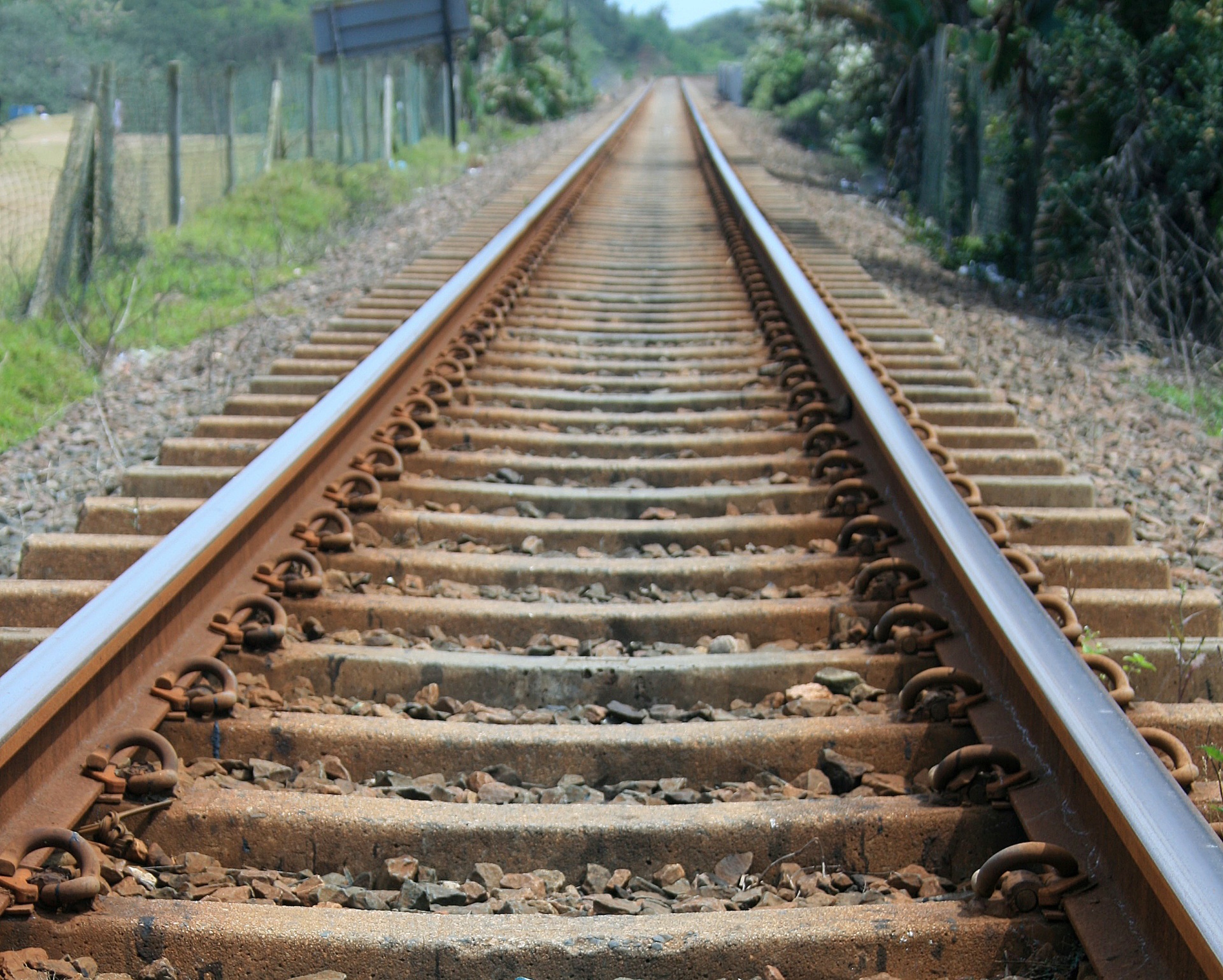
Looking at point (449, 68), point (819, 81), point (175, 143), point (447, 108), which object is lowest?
point (175, 143)

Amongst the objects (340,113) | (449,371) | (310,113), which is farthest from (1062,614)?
(340,113)

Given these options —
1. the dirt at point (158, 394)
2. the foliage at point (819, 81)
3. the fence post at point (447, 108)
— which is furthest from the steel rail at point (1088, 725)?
the fence post at point (447, 108)

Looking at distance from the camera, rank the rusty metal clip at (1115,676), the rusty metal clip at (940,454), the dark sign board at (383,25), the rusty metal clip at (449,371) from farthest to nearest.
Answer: the dark sign board at (383,25) < the rusty metal clip at (449,371) < the rusty metal clip at (940,454) < the rusty metal clip at (1115,676)

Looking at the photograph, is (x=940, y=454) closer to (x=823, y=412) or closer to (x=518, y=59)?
(x=823, y=412)

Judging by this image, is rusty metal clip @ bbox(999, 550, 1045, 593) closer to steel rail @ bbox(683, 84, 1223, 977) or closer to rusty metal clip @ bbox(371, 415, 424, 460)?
steel rail @ bbox(683, 84, 1223, 977)

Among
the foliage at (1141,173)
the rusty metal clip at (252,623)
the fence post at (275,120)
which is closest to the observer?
the rusty metal clip at (252,623)

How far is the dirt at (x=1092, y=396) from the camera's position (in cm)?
376

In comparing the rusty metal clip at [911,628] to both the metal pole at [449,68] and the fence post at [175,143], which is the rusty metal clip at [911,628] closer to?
the fence post at [175,143]

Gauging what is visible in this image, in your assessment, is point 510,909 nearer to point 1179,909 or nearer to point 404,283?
point 1179,909

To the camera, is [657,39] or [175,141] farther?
[657,39]

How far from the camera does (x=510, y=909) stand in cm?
192

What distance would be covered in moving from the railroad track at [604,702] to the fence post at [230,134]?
7.41m

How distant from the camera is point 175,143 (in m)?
10.1

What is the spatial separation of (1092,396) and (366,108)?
10211 mm
